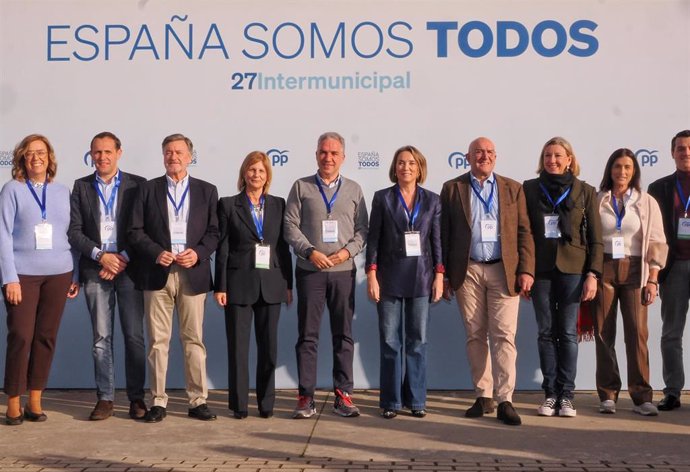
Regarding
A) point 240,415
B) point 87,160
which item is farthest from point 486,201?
point 87,160

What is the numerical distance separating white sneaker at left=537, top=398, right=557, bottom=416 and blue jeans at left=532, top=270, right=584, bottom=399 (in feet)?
0.17

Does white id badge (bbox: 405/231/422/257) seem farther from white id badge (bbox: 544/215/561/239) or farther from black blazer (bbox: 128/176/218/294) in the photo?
black blazer (bbox: 128/176/218/294)

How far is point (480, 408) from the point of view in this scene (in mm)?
5211

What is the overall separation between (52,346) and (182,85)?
211cm

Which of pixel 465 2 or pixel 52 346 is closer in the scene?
pixel 52 346

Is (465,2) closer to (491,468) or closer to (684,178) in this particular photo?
(684,178)

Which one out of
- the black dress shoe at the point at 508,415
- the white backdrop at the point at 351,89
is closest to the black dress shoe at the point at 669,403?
the white backdrop at the point at 351,89

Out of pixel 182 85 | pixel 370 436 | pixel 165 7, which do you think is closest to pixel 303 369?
pixel 370 436

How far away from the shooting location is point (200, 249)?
504cm

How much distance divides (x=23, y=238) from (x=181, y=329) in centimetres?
106

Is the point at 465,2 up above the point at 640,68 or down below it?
above

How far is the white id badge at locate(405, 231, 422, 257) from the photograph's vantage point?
5102 millimetres

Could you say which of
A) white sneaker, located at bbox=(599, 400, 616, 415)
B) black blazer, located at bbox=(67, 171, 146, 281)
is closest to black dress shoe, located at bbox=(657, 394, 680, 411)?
white sneaker, located at bbox=(599, 400, 616, 415)

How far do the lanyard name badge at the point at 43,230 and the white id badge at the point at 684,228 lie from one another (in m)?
3.82
